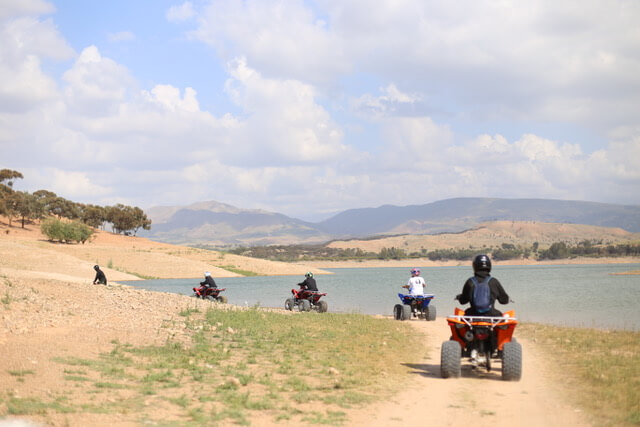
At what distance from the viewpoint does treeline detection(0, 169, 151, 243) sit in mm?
87000

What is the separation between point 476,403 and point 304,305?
17.7 meters

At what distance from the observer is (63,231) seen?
84.9 m

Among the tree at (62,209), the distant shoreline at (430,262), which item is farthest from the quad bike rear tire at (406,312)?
the distant shoreline at (430,262)

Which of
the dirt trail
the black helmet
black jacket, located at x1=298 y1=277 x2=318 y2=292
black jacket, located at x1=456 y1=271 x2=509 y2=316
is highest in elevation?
the black helmet

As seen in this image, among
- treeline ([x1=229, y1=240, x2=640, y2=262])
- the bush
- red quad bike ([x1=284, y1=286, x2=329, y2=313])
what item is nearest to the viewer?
red quad bike ([x1=284, y1=286, x2=329, y2=313])

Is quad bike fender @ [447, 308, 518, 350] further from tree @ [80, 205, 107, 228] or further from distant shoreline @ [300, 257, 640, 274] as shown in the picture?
distant shoreline @ [300, 257, 640, 274]

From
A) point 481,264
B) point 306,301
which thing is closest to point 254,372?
point 481,264

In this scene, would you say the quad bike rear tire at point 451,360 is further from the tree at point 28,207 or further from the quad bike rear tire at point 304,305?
the tree at point 28,207

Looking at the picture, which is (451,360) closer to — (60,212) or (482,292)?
(482,292)

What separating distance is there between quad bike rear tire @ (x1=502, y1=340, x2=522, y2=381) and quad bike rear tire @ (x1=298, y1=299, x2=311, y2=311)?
1622 centimetres

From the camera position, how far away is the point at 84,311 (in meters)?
17.3

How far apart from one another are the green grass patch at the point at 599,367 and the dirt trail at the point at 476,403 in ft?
1.35

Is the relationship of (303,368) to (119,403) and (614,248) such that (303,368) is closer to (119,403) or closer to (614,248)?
(119,403)

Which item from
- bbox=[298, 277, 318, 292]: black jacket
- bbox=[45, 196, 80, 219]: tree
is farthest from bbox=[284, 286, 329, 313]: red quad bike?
bbox=[45, 196, 80, 219]: tree
